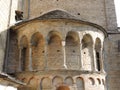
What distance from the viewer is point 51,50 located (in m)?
10.9

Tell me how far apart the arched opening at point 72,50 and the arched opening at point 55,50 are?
0.40m

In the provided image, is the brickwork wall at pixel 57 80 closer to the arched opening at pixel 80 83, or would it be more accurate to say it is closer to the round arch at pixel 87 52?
the arched opening at pixel 80 83

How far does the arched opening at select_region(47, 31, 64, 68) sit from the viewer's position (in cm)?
1062

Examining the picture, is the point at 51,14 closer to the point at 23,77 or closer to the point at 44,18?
the point at 44,18

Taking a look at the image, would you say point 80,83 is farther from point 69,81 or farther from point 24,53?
point 24,53

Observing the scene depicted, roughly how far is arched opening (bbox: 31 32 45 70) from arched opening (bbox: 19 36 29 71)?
1.48ft

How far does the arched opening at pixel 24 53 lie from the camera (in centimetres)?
Answer: 1124

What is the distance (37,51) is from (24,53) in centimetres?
80

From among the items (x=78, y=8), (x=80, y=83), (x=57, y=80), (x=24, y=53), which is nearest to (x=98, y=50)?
(x=80, y=83)

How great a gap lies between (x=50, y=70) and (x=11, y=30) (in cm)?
342

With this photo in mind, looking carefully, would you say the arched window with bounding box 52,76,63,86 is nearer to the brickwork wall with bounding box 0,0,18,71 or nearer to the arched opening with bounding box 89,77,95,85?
the arched opening with bounding box 89,77,95,85

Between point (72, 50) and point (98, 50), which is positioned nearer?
point (72, 50)

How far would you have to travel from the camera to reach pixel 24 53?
1150 centimetres

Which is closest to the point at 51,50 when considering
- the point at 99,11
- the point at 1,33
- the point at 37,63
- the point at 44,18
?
the point at 37,63
